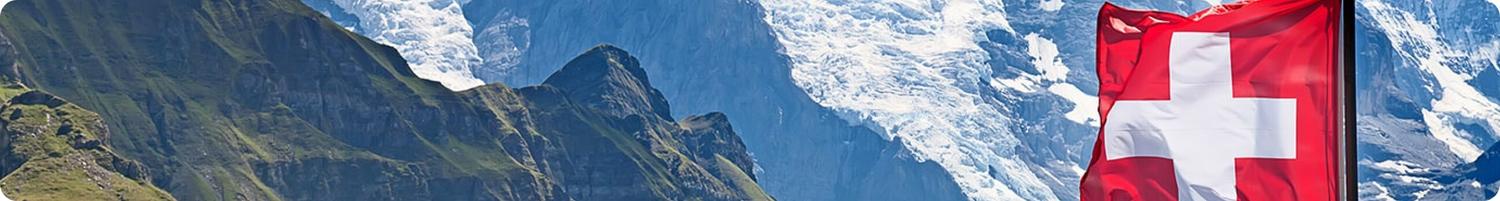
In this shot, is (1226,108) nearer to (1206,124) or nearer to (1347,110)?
(1206,124)

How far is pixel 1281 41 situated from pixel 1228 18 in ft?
2.59

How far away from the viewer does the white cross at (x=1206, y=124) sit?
121 feet

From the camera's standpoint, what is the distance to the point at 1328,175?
36.7 metres

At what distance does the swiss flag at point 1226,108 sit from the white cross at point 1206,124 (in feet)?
0.03

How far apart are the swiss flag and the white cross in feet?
0.03

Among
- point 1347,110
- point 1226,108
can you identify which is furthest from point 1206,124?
point 1347,110

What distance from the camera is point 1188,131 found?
122 ft

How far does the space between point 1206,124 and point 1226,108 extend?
0.26m

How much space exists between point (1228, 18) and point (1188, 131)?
1265mm

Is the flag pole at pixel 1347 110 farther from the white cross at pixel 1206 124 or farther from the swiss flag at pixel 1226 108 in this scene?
the white cross at pixel 1206 124

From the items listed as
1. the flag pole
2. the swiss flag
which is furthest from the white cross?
the flag pole

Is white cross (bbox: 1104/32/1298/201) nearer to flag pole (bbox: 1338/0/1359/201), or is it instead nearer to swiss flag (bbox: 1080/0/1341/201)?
swiss flag (bbox: 1080/0/1341/201)

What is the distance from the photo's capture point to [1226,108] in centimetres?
3712

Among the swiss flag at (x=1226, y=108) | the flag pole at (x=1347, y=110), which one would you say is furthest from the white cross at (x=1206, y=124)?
the flag pole at (x=1347, y=110)
